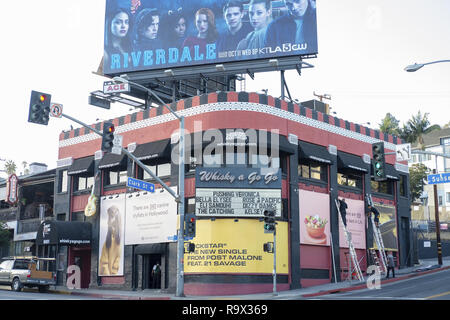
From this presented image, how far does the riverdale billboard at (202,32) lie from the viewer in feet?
127

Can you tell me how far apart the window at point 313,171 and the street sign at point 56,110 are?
57.7ft

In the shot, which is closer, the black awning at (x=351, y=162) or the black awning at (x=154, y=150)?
the black awning at (x=154, y=150)

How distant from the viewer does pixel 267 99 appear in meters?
34.9

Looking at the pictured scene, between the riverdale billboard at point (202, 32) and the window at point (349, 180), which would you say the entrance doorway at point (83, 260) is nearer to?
the riverdale billboard at point (202, 32)

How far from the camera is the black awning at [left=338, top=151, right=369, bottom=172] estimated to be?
39.0m

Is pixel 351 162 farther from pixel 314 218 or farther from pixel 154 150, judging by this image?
pixel 154 150

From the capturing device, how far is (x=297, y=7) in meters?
39.2

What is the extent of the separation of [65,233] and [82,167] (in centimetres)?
522

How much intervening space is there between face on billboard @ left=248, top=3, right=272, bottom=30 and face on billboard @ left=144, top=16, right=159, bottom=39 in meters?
7.25

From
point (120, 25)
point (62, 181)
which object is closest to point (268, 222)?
point (62, 181)

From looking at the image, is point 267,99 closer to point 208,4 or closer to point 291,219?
point 291,219

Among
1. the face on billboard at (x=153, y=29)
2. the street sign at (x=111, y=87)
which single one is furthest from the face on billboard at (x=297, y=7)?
the street sign at (x=111, y=87)

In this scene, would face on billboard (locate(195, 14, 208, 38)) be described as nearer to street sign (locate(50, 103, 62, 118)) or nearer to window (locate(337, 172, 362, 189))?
window (locate(337, 172, 362, 189))

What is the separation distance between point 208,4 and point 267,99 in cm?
1040
